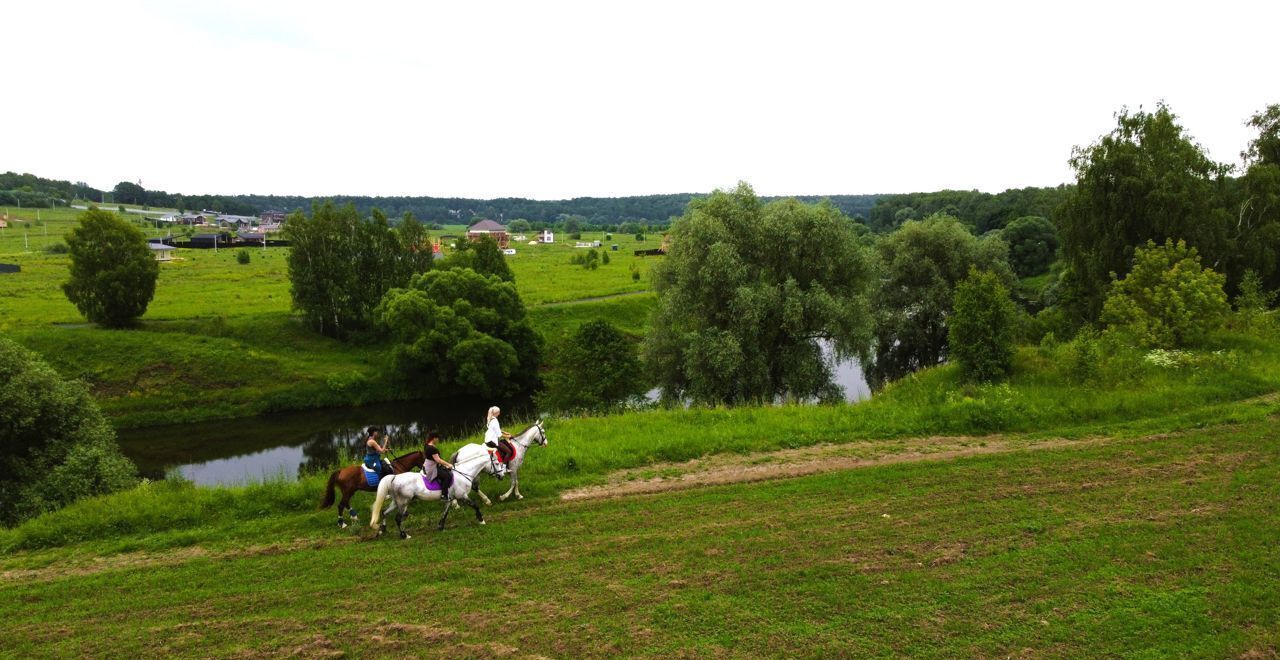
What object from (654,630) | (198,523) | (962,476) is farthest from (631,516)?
(198,523)

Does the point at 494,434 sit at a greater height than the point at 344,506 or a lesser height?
greater

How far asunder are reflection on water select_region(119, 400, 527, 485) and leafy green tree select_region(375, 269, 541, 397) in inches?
76.5

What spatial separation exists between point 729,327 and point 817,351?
3934 mm

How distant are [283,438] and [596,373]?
1822 cm

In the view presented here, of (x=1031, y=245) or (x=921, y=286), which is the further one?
(x=1031, y=245)

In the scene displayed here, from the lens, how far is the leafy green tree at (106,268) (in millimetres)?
40844

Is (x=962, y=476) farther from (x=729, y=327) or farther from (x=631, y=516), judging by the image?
(x=729, y=327)

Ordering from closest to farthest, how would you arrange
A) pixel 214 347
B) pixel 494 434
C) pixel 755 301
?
pixel 494 434 → pixel 755 301 → pixel 214 347

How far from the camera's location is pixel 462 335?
131 ft

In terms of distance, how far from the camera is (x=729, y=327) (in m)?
25.7

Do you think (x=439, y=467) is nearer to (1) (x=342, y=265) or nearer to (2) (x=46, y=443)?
(2) (x=46, y=443)

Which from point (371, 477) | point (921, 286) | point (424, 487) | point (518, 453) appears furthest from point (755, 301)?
point (921, 286)

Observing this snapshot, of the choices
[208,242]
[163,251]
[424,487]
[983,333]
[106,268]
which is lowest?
[424,487]

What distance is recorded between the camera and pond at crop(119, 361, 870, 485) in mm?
30172
